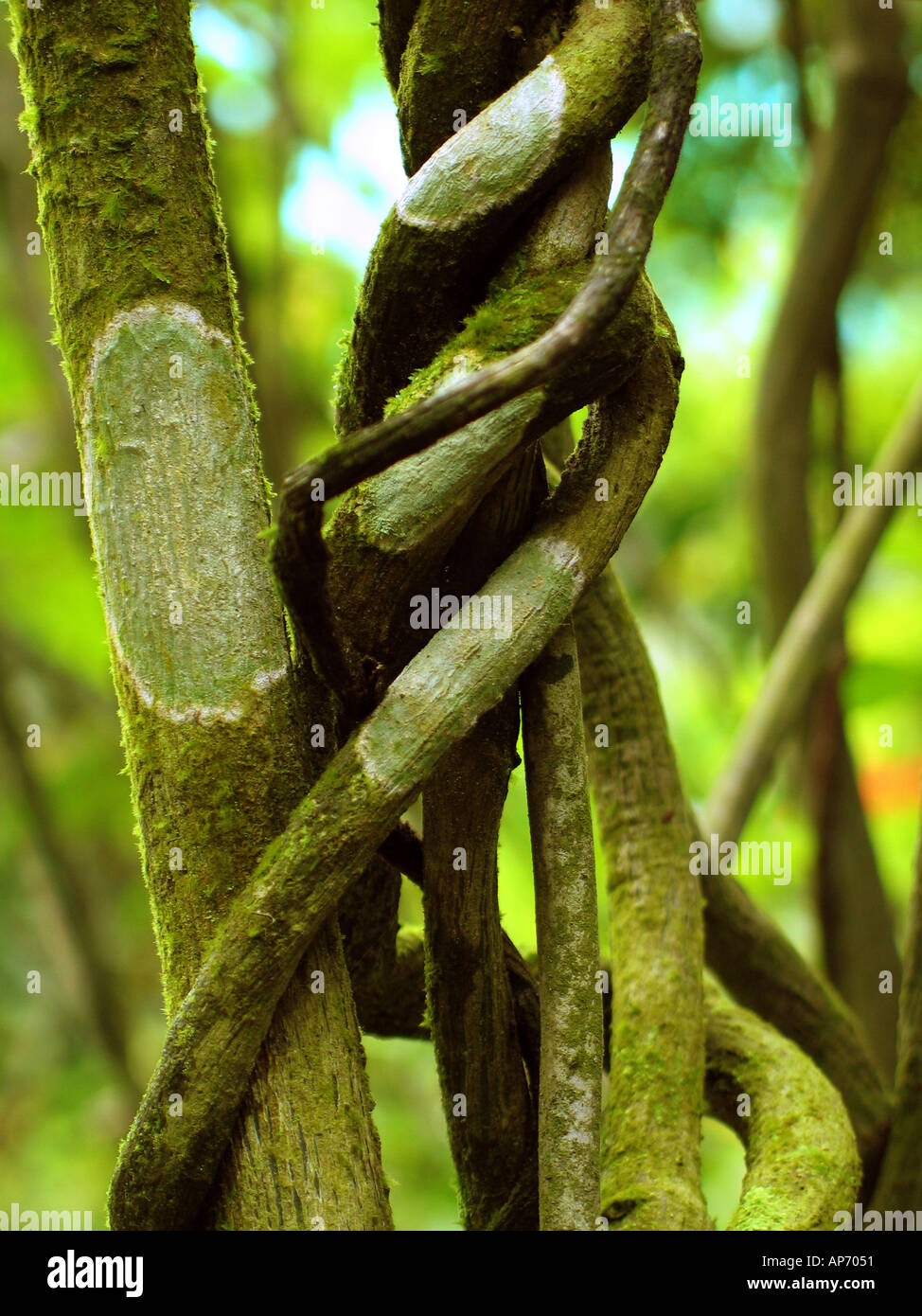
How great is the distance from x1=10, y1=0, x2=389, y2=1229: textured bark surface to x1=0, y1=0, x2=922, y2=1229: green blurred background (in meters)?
1.49

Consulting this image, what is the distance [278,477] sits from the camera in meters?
2.90

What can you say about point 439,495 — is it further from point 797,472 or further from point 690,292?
point 690,292

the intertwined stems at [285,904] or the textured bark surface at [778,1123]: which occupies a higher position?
the intertwined stems at [285,904]

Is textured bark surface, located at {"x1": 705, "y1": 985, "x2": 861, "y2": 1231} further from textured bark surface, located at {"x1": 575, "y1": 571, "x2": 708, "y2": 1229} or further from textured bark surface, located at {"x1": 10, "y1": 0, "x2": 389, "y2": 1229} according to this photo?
textured bark surface, located at {"x1": 10, "y1": 0, "x2": 389, "y2": 1229}

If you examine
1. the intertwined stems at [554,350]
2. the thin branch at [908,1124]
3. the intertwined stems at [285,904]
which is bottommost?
the thin branch at [908,1124]

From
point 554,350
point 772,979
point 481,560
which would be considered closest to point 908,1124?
point 772,979

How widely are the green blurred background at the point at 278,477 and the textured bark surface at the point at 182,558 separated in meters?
1.49

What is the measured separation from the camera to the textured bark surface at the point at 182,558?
2.66 ft

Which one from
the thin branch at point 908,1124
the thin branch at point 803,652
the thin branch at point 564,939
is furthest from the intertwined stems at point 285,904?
the thin branch at point 803,652

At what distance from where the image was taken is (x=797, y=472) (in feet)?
7.54

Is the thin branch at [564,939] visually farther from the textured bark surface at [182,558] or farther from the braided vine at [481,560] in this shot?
the textured bark surface at [182,558]

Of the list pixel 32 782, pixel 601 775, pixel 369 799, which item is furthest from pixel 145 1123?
pixel 32 782

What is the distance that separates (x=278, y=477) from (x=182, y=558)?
2108 mm

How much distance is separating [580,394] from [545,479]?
0.34 feet
